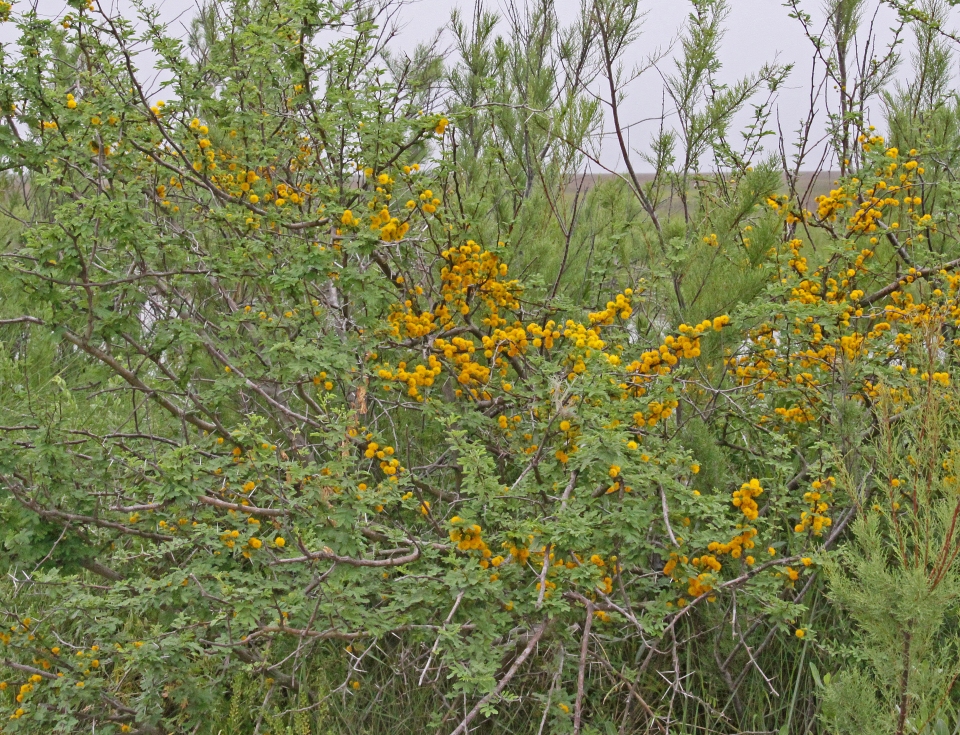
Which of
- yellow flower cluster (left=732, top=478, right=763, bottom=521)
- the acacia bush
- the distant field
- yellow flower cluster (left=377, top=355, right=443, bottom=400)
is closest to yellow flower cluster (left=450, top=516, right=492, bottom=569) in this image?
the acacia bush

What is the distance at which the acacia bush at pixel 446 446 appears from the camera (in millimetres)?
2590

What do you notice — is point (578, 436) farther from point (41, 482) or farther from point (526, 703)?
point (41, 482)

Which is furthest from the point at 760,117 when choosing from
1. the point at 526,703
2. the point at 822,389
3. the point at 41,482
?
the point at 41,482

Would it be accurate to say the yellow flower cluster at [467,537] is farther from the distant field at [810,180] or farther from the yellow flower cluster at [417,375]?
the distant field at [810,180]

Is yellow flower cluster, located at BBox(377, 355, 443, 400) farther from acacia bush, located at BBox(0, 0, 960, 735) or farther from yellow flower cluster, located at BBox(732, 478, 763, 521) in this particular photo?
yellow flower cluster, located at BBox(732, 478, 763, 521)

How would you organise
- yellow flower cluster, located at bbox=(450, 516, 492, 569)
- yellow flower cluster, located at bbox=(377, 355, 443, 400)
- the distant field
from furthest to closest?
the distant field, yellow flower cluster, located at bbox=(377, 355, 443, 400), yellow flower cluster, located at bbox=(450, 516, 492, 569)

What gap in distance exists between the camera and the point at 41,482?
9.19ft

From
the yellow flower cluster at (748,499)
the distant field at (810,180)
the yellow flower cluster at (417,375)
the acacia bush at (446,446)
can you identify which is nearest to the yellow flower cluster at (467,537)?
the acacia bush at (446,446)

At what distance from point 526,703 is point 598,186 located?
2635 mm

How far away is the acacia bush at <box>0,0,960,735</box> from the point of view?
259 centimetres

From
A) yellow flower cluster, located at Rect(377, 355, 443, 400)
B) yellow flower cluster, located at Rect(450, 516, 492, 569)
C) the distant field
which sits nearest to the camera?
yellow flower cluster, located at Rect(450, 516, 492, 569)

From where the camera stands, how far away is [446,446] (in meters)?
3.78

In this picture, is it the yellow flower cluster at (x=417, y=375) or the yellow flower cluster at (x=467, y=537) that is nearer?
the yellow flower cluster at (x=467, y=537)

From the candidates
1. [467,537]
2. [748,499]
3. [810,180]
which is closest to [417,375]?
[467,537]
